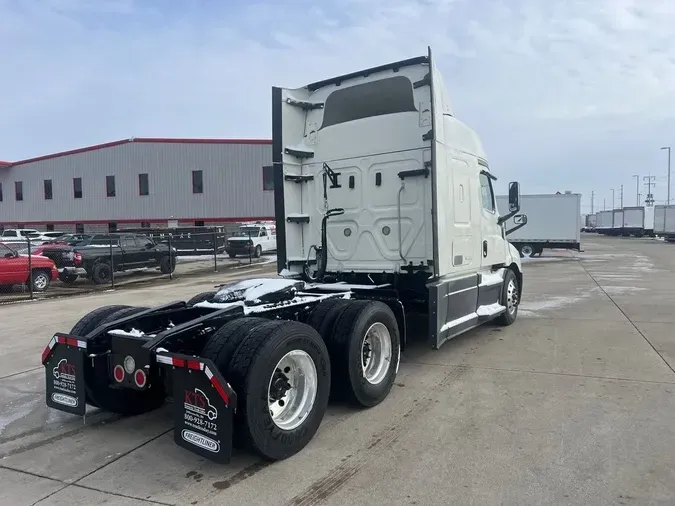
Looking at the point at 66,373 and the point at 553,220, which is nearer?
the point at 66,373

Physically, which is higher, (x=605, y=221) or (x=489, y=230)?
(x=489, y=230)

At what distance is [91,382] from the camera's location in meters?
4.53

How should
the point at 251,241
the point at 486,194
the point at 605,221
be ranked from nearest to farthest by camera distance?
1. the point at 486,194
2. the point at 251,241
3. the point at 605,221

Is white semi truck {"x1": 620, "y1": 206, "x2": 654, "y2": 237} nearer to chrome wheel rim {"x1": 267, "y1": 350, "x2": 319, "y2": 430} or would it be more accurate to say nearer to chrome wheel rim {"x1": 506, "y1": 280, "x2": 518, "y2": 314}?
chrome wheel rim {"x1": 506, "y1": 280, "x2": 518, "y2": 314}

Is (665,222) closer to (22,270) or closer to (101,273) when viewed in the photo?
(101,273)

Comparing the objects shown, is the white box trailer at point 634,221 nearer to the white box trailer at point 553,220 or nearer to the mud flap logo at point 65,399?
the white box trailer at point 553,220

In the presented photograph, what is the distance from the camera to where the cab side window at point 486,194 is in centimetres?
795

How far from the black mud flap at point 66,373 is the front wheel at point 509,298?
6242 mm

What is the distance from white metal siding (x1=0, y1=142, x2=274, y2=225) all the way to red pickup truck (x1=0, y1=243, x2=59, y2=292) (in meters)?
25.0

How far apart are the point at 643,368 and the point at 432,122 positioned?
3.79m

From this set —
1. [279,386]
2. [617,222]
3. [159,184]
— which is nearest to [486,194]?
[279,386]

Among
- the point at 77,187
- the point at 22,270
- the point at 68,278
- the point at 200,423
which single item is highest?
the point at 77,187

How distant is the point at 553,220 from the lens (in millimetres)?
28062

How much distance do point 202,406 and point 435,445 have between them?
6.04 feet
